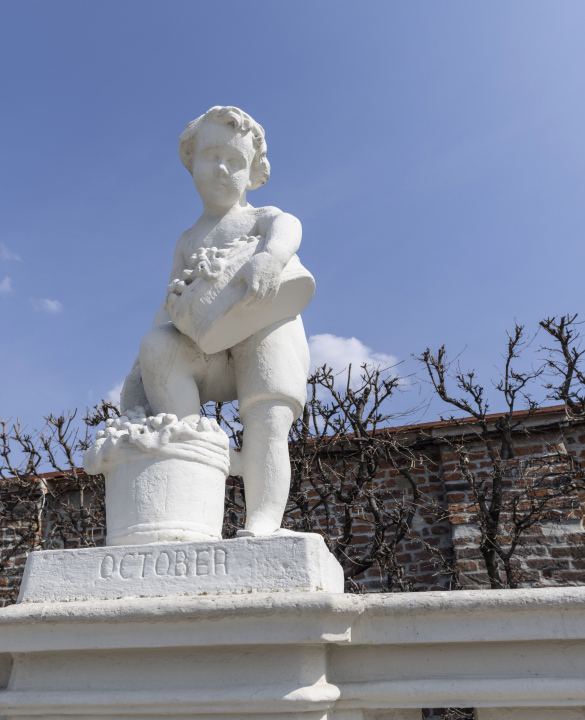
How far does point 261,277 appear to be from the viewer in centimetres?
200

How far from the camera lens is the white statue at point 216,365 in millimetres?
1824

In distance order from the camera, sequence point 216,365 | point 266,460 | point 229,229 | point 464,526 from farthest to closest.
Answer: point 464,526
point 229,229
point 216,365
point 266,460

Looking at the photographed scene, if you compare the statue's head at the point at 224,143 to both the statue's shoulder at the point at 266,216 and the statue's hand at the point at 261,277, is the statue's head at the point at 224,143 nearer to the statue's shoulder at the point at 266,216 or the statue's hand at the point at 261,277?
the statue's shoulder at the point at 266,216


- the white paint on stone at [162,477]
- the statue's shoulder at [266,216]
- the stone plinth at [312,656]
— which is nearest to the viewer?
the stone plinth at [312,656]

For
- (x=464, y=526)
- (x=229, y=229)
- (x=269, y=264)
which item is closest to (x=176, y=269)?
(x=229, y=229)

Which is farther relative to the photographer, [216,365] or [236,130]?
[236,130]

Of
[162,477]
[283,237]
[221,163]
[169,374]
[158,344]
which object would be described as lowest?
[162,477]

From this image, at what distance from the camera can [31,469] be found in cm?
618

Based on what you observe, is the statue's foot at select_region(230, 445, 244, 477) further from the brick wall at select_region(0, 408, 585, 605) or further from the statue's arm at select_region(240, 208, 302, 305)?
the brick wall at select_region(0, 408, 585, 605)

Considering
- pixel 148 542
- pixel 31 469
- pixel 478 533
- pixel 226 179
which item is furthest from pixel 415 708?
pixel 31 469

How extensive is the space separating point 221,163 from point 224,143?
0.08 meters

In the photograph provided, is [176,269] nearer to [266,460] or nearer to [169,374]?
[169,374]

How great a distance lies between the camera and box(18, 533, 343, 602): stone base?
159 cm

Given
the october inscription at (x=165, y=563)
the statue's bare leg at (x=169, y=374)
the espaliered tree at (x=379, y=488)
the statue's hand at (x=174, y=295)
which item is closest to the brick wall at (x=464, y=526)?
the espaliered tree at (x=379, y=488)
